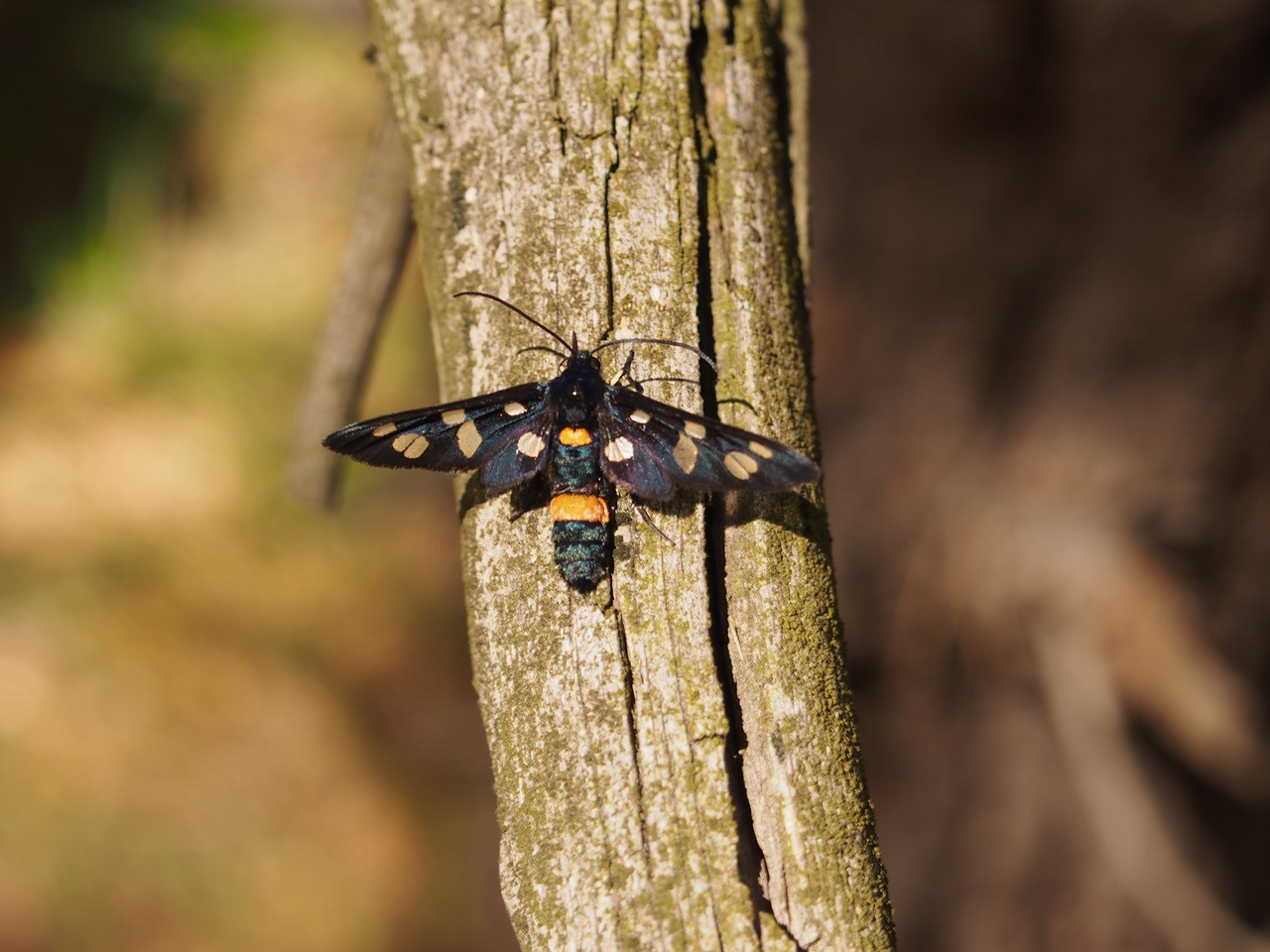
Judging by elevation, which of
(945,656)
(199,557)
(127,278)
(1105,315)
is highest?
(127,278)

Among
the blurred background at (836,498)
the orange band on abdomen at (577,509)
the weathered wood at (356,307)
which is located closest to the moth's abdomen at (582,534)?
the orange band on abdomen at (577,509)

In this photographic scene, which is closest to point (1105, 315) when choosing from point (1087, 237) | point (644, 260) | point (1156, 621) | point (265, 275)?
point (1087, 237)

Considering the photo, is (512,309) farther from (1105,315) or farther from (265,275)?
(265,275)

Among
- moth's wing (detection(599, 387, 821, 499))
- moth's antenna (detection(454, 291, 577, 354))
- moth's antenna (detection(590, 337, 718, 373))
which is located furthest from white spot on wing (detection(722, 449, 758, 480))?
moth's antenna (detection(454, 291, 577, 354))

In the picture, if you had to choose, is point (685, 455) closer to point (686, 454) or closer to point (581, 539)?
point (686, 454)

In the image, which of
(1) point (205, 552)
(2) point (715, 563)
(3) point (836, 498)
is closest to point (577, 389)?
(2) point (715, 563)

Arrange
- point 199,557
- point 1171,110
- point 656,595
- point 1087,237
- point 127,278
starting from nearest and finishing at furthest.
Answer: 1. point 656,595
2. point 1171,110
3. point 1087,237
4. point 199,557
5. point 127,278
